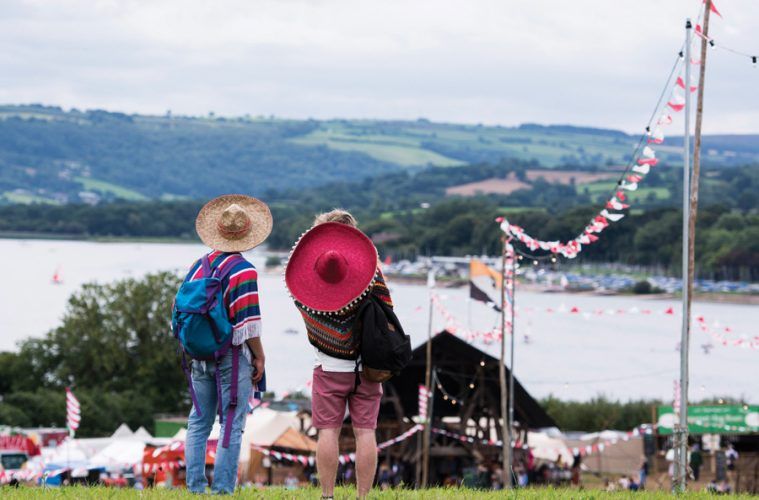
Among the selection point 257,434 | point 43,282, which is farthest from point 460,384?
point 43,282

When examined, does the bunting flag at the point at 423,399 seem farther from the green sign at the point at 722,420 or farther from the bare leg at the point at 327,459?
the bare leg at the point at 327,459

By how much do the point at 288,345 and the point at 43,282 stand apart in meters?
72.3

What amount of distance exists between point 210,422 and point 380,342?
4.67ft

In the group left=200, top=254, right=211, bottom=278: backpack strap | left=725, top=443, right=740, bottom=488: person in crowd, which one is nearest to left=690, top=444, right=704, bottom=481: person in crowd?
left=725, top=443, right=740, bottom=488: person in crowd

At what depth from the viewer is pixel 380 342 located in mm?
7301

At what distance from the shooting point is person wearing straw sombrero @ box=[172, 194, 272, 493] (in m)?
7.79

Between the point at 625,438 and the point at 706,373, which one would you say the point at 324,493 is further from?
the point at 706,373

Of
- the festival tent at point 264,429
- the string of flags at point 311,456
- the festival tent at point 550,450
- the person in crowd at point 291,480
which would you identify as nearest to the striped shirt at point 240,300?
the person in crowd at point 291,480

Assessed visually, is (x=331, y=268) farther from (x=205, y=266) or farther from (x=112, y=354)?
(x=112, y=354)

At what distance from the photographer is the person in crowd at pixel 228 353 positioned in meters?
7.89

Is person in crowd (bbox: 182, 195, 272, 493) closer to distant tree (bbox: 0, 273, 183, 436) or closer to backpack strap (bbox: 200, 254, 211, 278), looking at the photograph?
backpack strap (bbox: 200, 254, 211, 278)

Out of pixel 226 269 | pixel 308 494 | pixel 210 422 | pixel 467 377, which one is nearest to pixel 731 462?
pixel 467 377

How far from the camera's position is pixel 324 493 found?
7484 millimetres

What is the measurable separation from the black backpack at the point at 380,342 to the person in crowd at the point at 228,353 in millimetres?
842
